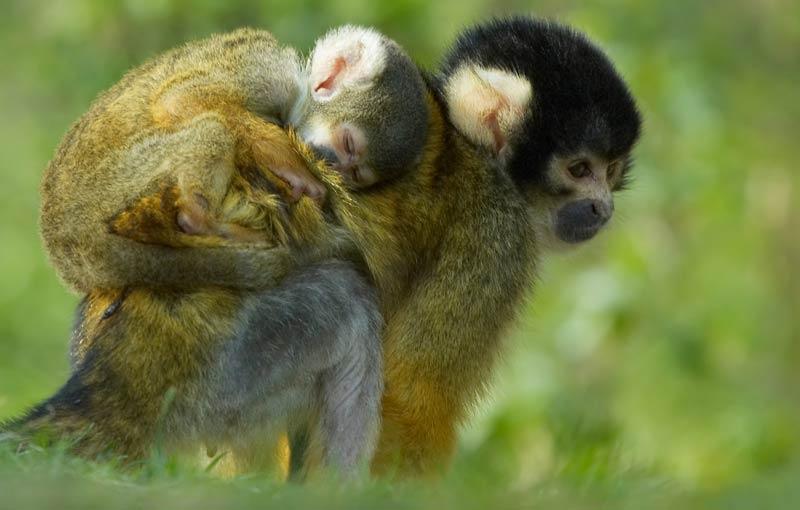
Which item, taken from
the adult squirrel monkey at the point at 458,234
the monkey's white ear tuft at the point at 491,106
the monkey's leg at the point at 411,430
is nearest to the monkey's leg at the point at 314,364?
the adult squirrel monkey at the point at 458,234

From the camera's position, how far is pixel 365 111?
5129mm

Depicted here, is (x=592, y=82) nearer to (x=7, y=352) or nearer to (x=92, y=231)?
(x=92, y=231)

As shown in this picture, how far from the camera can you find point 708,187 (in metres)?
9.45

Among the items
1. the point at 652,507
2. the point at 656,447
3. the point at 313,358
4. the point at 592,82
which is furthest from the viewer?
the point at 656,447

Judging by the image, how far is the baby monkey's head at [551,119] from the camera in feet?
17.8

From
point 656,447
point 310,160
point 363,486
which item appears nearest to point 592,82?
point 310,160

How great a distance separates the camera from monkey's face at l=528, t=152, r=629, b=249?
5469 mm

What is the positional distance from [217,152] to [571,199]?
168 cm

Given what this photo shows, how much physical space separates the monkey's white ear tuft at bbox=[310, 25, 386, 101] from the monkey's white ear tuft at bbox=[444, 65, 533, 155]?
0.45 meters

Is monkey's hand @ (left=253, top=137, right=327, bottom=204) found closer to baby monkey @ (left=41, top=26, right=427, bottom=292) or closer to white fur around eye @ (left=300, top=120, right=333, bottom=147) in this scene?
baby monkey @ (left=41, top=26, right=427, bottom=292)

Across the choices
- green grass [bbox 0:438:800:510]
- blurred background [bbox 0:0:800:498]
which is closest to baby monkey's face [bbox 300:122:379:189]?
green grass [bbox 0:438:800:510]

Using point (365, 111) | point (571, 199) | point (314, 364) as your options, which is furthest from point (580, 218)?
point (314, 364)

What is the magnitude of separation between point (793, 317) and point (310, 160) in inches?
319

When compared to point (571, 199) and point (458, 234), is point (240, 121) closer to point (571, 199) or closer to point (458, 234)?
point (458, 234)
